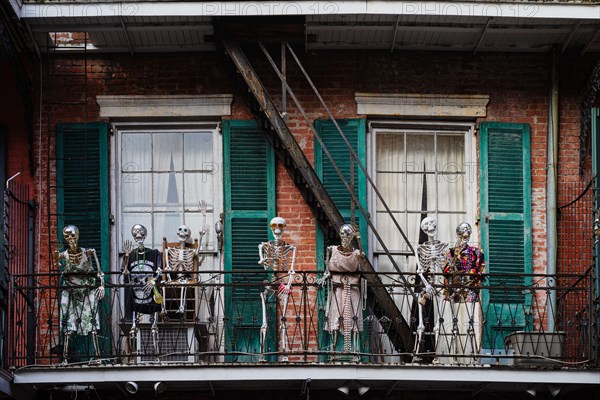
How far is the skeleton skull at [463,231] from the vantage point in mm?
16750

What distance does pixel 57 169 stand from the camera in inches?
699

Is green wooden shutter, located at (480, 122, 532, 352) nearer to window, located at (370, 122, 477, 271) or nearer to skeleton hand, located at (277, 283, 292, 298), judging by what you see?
window, located at (370, 122, 477, 271)

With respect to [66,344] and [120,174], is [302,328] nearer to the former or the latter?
[66,344]

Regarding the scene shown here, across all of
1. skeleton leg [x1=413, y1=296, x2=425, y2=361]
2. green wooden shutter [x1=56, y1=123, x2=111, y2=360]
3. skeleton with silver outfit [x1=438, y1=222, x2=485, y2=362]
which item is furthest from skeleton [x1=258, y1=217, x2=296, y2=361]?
green wooden shutter [x1=56, y1=123, x2=111, y2=360]

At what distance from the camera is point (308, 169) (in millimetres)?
17203

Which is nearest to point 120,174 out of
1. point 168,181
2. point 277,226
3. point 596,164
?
point 168,181

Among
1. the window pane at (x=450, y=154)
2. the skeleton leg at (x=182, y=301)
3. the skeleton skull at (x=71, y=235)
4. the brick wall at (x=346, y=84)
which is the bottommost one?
the skeleton leg at (x=182, y=301)

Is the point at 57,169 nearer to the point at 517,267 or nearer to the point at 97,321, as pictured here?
the point at 97,321

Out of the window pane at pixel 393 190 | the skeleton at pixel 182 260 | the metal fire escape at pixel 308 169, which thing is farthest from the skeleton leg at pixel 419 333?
the skeleton at pixel 182 260

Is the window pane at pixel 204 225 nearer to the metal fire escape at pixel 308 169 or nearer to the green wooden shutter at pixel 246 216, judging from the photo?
the green wooden shutter at pixel 246 216

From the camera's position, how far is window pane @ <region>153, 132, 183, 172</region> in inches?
708

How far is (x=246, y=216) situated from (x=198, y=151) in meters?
0.97

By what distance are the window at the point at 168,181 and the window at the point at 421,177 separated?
1.81 metres

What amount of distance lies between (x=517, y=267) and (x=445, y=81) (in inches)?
86.8
